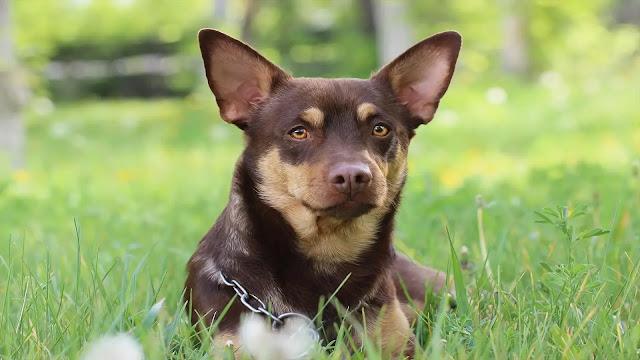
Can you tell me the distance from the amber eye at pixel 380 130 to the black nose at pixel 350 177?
1.24 ft

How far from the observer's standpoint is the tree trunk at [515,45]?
16.2m

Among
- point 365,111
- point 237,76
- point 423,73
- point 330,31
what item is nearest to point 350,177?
point 365,111

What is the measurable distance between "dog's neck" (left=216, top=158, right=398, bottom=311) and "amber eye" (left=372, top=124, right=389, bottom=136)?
0.46 meters

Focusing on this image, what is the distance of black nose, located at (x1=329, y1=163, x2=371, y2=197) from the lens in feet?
9.77

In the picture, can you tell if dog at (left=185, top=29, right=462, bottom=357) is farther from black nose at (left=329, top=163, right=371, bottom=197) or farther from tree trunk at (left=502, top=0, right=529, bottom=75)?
tree trunk at (left=502, top=0, right=529, bottom=75)

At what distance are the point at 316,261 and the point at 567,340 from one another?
41.3 inches

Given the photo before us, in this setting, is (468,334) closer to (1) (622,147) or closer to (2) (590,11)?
(1) (622,147)

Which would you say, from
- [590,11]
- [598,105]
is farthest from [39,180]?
[590,11]

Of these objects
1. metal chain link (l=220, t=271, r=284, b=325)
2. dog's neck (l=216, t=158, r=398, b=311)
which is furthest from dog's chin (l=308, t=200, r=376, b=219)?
metal chain link (l=220, t=271, r=284, b=325)

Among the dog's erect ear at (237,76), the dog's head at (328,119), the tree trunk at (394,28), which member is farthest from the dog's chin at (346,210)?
the tree trunk at (394,28)

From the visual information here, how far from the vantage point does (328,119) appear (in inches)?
129

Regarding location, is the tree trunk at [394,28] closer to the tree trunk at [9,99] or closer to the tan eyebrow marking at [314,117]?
the tree trunk at [9,99]

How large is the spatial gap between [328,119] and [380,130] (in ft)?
0.80

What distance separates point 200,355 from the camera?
2.56 metres
